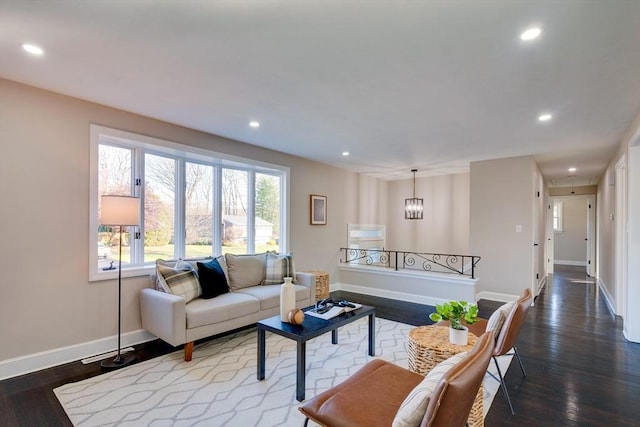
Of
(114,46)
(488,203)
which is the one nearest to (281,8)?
(114,46)

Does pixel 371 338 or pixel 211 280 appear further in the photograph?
pixel 211 280

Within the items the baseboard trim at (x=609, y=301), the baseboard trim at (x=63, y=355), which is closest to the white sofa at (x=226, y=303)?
the baseboard trim at (x=63, y=355)

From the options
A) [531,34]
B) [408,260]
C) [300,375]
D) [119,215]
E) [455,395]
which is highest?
[531,34]

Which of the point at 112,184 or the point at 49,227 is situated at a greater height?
the point at 112,184

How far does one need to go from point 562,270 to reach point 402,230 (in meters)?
5.27

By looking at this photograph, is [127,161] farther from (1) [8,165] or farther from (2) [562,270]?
(2) [562,270]

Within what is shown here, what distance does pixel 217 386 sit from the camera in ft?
8.45

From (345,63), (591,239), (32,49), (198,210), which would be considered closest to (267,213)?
(198,210)

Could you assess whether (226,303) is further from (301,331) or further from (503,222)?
(503,222)

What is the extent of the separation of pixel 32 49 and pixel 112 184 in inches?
61.4

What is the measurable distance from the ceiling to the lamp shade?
98 cm

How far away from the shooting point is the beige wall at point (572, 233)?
33.6 ft

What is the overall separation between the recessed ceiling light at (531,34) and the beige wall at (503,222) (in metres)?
3.90

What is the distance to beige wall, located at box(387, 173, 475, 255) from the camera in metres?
7.27
